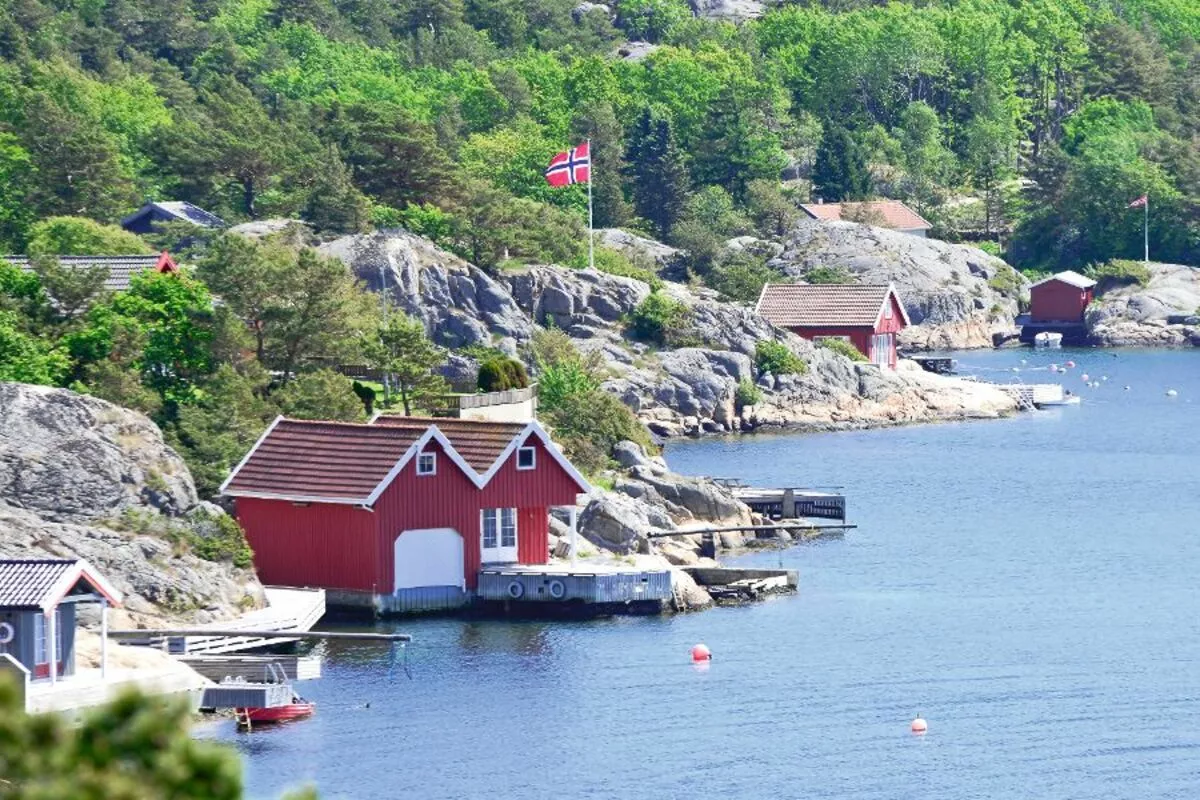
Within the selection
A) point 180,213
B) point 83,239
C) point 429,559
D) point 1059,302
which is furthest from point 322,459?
point 1059,302

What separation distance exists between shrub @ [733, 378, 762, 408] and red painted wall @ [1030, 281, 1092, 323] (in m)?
38.9

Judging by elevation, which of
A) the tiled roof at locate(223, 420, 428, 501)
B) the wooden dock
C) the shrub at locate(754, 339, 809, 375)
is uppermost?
the shrub at locate(754, 339, 809, 375)

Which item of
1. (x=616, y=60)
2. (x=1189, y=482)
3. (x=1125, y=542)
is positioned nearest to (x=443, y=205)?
(x=1189, y=482)

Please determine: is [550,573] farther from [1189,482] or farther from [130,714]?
[130,714]

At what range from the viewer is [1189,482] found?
72.7m

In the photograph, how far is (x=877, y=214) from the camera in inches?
4902

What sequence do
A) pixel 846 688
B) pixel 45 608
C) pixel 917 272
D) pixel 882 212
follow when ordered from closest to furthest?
pixel 45 608 → pixel 846 688 → pixel 917 272 → pixel 882 212

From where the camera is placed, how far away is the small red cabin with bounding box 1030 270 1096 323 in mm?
121500

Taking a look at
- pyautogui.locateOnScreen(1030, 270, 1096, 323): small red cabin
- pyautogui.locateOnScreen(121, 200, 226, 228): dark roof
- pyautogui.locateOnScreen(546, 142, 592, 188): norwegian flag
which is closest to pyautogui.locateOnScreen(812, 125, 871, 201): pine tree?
pyautogui.locateOnScreen(1030, 270, 1096, 323): small red cabin

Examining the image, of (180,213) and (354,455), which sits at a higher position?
(180,213)

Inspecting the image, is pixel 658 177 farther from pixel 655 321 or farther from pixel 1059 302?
pixel 655 321

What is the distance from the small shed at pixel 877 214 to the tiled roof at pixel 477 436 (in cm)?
7207

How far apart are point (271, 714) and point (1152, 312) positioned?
89966mm

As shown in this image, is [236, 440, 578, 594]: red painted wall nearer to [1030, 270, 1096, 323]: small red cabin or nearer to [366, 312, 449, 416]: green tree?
[366, 312, 449, 416]: green tree
